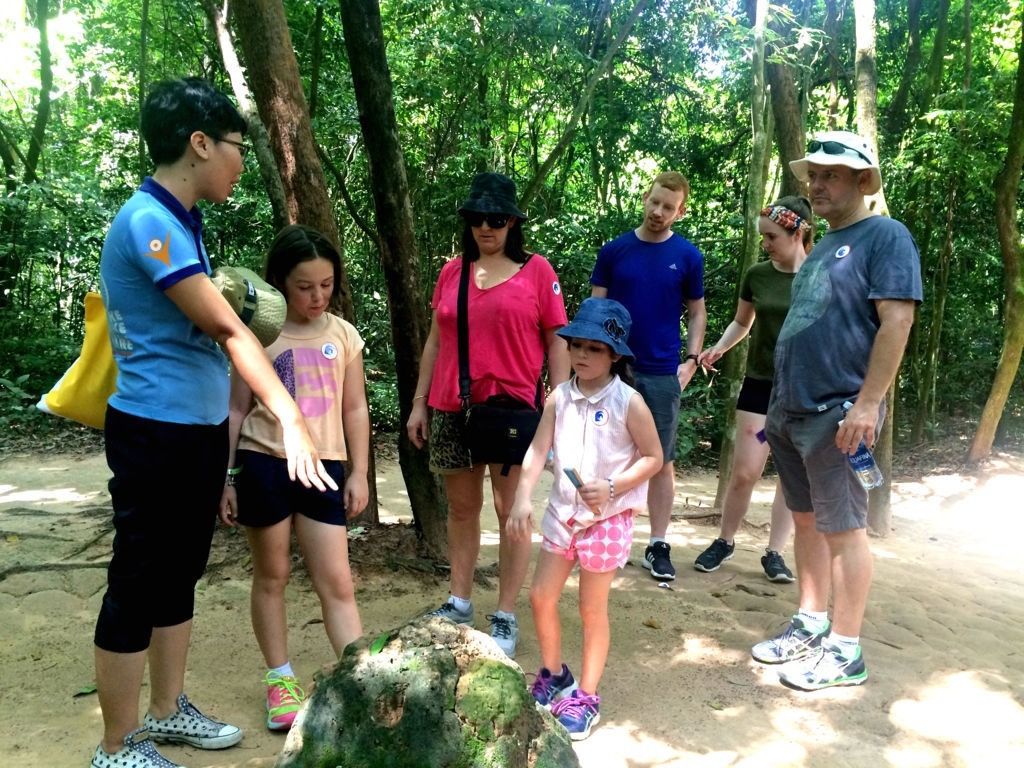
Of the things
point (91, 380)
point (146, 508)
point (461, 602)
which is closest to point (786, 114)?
point (461, 602)

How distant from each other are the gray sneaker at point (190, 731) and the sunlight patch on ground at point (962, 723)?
2257 millimetres

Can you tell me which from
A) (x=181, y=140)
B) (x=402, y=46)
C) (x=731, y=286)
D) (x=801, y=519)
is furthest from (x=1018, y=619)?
(x=402, y=46)

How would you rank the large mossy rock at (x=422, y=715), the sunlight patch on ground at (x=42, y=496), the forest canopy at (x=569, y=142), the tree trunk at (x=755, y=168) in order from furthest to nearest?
the forest canopy at (x=569, y=142), the sunlight patch on ground at (x=42, y=496), the tree trunk at (x=755, y=168), the large mossy rock at (x=422, y=715)

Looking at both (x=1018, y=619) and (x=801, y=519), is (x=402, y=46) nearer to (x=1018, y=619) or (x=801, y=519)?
(x=801, y=519)

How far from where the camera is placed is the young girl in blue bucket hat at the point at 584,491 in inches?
110

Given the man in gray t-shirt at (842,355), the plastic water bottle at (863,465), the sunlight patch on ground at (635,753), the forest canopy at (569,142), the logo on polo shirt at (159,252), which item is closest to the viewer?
the logo on polo shirt at (159,252)

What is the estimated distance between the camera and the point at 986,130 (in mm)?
8562

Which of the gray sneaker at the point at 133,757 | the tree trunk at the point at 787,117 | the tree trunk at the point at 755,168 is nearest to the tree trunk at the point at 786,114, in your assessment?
the tree trunk at the point at 787,117

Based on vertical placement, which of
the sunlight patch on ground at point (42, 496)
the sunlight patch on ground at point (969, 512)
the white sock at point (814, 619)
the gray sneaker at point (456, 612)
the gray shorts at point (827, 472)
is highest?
the gray shorts at point (827, 472)

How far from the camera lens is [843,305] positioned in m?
3.14

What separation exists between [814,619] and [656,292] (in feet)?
5.69

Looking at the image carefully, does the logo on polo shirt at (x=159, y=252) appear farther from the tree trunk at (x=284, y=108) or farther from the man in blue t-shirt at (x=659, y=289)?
the man in blue t-shirt at (x=659, y=289)

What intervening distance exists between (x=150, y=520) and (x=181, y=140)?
1114mm

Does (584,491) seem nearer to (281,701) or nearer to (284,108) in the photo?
(281,701)
